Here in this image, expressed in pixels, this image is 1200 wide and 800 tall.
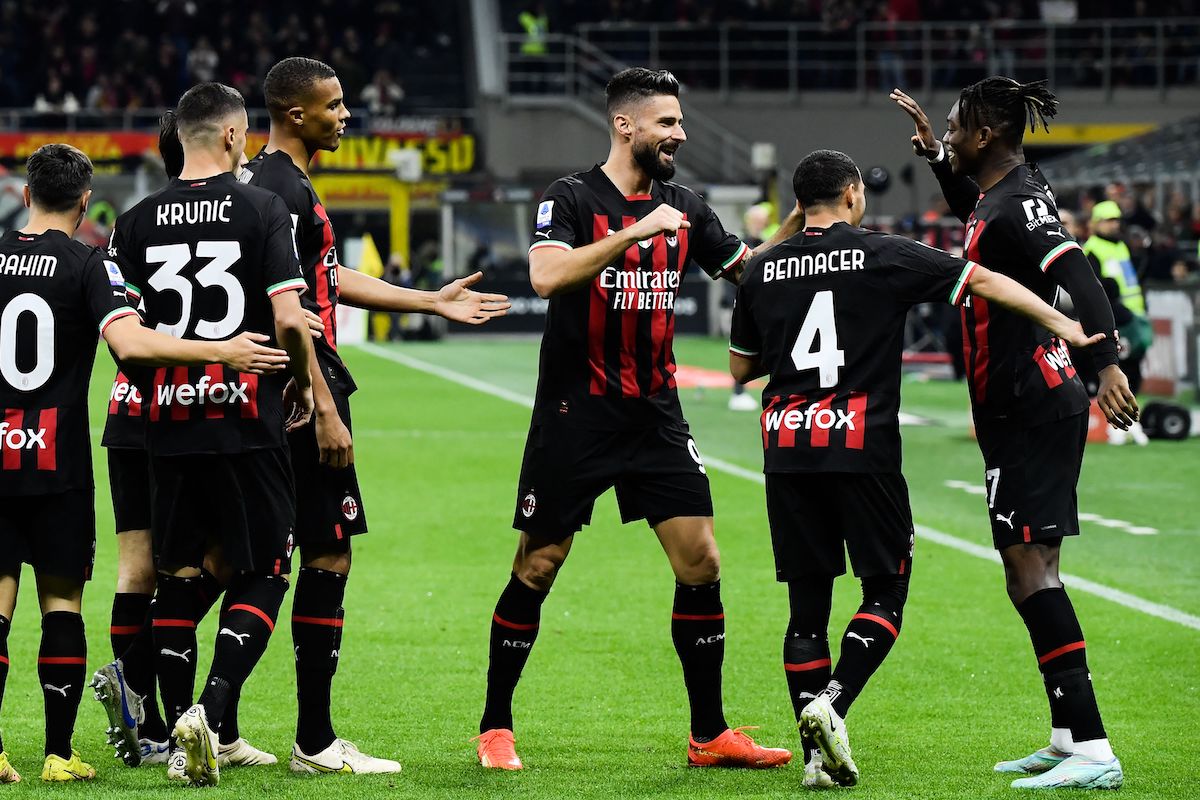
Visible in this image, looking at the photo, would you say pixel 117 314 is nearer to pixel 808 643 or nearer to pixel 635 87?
pixel 635 87

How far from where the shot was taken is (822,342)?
18.4ft

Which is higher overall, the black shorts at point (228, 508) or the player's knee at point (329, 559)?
the black shorts at point (228, 508)

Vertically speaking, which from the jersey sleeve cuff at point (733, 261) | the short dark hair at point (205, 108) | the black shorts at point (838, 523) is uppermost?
the short dark hair at point (205, 108)

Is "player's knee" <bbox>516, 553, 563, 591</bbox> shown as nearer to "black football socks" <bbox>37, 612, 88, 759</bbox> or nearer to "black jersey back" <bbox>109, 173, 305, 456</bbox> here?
"black jersey back" <bbox>109, 173, 305, 456</bbox>

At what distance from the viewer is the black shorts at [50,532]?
18.2 feet

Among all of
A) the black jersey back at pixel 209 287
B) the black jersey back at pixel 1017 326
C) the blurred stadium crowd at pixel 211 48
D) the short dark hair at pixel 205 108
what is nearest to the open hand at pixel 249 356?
the black jersey back at pixel 209 287

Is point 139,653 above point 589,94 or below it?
below

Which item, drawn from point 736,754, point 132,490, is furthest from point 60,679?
point 736,754

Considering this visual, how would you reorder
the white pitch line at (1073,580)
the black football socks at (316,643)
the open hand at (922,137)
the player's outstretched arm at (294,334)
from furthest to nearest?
the white pitch line at (1073,580)
the open hand at (922,137)
the black football socks at (316,643)
the player's outstretched arm at (294,334)

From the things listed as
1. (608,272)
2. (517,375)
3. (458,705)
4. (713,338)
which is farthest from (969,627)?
(713,338)

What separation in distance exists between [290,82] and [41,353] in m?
1.15

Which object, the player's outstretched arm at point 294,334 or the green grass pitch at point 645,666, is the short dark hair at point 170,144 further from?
the green grass pitch at point 645,666

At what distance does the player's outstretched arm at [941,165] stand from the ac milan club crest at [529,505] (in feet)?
5.64

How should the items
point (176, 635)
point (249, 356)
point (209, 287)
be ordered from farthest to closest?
1. point (176, 635)
2. point (209, 287)
3. point (249, 356)
